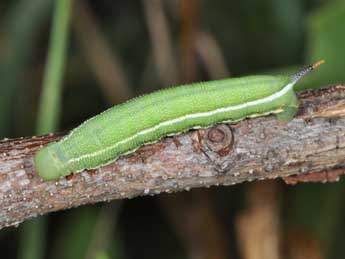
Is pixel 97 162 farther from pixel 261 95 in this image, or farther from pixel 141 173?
pixel 261 95

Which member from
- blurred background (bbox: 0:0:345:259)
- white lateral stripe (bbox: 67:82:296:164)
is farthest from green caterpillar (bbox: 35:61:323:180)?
blurred background (bbox: 0:0:345:259)

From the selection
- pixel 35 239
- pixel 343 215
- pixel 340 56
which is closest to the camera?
pixel 35 239

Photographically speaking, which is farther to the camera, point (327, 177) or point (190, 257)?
point (190, 257)

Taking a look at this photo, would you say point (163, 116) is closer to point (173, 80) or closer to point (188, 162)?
point (188, 162)

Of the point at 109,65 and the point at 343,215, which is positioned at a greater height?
the point at 109,65

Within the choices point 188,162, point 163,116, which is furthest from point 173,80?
point 188,162

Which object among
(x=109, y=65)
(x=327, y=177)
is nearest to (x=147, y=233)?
(x=109, y=65)
